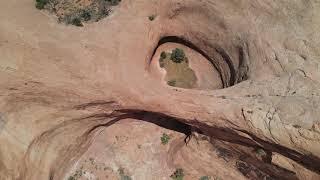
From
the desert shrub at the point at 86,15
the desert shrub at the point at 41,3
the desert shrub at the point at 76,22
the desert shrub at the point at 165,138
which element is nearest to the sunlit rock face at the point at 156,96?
the desert shrub at the point at 165,138

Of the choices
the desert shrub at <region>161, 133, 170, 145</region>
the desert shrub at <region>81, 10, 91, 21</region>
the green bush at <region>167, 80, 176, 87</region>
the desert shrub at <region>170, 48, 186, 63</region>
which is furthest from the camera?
the desert shrub at <region>170, 48, 186, 63</region>

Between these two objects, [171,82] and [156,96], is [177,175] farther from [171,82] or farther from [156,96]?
[171,82]

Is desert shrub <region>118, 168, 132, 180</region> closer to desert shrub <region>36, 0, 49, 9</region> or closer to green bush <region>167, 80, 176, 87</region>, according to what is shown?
green bush <region>167, 80, 176, 87</region>

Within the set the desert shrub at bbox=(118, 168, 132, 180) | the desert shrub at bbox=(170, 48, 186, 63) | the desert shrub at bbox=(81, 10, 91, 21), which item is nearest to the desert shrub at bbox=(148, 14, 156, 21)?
the desert shrub at bbox=(170, 48, 186, 63)

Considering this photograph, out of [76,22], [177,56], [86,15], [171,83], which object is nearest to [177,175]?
[171,83]

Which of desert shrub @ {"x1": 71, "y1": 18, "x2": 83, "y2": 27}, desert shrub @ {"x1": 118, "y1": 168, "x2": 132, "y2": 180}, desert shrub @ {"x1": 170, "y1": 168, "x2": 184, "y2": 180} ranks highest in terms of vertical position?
desert shrub @ {"x1": 71, "y1": 18, "x2": 83, "y2": 27}

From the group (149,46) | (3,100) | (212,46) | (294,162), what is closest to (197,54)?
(212,46)
